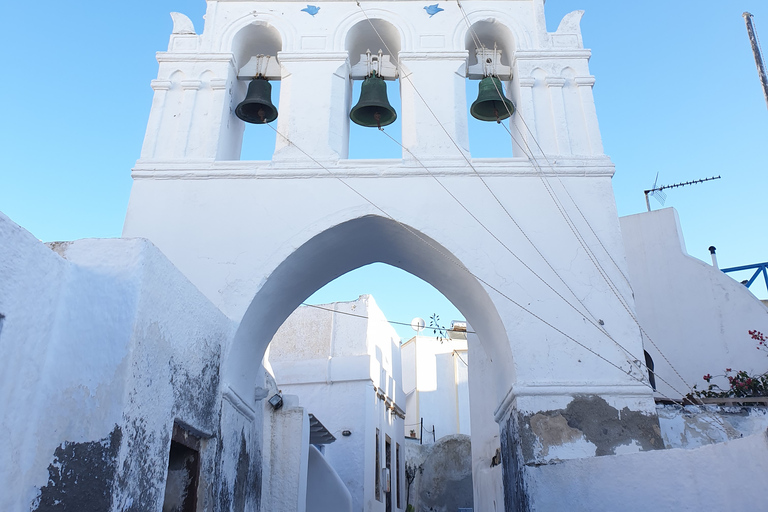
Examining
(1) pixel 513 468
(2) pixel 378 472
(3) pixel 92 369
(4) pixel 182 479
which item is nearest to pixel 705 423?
(1) pixel 513 468

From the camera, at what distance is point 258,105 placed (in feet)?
21.0

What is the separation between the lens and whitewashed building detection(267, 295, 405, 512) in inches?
480

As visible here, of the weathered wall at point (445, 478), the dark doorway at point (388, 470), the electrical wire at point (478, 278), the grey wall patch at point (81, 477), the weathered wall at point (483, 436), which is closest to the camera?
the grey wall patch at point (81, 477)

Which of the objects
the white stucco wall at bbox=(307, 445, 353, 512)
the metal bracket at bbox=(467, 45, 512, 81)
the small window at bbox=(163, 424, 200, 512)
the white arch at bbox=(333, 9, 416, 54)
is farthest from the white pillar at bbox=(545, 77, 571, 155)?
the white stucco wall at bbox=(307, 445, 353, 512)

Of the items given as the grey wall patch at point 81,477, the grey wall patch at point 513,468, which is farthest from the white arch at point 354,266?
the grey wall patch at point 81,477

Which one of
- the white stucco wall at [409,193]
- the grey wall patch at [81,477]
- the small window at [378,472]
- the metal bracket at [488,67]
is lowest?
the grey wall patch at [81,477]

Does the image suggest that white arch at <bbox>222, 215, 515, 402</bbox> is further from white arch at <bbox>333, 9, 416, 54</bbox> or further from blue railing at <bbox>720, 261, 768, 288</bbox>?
blue railing at <bbox>720, 261, 768, 288</bbox>

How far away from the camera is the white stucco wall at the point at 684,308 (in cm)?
808

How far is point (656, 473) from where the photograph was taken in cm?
369

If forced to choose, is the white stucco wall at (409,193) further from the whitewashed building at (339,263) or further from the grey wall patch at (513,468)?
the grey wall patch at (513,468)

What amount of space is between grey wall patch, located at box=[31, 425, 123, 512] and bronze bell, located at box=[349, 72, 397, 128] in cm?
379

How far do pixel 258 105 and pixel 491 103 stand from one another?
7.13 feet

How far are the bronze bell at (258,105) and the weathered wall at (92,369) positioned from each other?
2.47m

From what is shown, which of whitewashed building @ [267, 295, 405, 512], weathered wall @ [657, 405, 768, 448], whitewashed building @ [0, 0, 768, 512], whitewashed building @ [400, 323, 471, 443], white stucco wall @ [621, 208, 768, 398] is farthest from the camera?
whitewashed building @ [400, 323, 471, 443]
